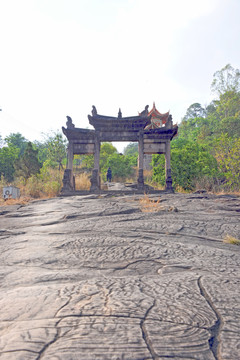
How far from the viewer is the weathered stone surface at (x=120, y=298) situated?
894 mm

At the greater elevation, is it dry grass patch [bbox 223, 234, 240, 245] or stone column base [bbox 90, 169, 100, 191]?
stone column base [bbox 90, 169, 100, 191]

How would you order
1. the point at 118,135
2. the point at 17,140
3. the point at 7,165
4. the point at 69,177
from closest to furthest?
the point at 69,177 < the point at 118,135 < the point at 7,165 < the point at 17,140

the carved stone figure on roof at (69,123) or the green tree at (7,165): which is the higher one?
the carved stone figure on roof at (69,123)

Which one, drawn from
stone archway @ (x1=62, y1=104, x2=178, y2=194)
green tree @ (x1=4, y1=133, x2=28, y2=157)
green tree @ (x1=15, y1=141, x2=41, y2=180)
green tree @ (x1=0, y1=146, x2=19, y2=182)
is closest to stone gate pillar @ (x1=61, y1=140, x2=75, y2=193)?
stone archway @ (x1=62, y1=104, x2=178, y2=194)

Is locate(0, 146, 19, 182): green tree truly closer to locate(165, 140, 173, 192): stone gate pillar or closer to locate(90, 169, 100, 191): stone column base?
locate(90, 169, 100, 191): stone column base

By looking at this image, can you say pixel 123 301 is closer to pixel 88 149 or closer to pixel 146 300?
pixel 146 300

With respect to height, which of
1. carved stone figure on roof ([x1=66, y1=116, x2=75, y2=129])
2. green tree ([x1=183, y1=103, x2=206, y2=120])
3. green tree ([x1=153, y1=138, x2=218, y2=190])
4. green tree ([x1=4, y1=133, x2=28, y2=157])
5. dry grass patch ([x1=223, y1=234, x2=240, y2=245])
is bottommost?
dry grass patch ([x1=223, y1=234, x2=240, y2=245])

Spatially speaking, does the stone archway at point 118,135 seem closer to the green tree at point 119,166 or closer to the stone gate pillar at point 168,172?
the stone gate pillar at point 168,172

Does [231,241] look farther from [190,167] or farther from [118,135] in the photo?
[190,167]

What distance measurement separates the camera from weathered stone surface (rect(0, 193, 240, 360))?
35.2 inches

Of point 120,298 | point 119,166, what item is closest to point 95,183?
point 120,298

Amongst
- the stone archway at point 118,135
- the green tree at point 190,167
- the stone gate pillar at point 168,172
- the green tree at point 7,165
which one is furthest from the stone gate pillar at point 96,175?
the green tree at point 7,165

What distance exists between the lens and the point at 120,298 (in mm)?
1254

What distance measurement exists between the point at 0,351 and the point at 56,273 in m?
0.91
